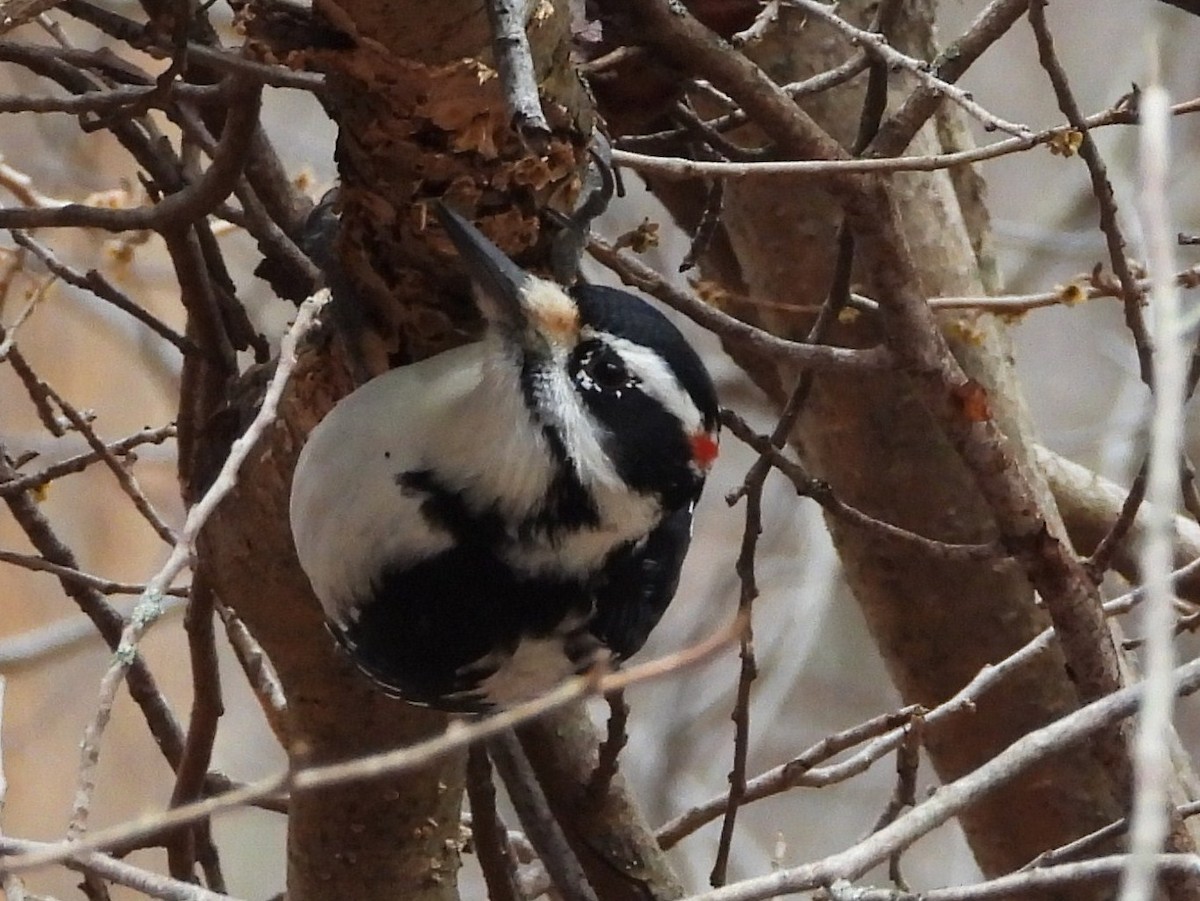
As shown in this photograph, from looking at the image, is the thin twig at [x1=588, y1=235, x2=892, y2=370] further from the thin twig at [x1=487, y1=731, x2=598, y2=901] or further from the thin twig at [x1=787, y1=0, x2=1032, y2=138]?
the thin twig at [x1=487, y1=731, x2=598, y2=901]

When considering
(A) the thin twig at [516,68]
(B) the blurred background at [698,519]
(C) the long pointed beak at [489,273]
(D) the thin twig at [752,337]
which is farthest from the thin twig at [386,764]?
(B) the blurred background at [698,519]

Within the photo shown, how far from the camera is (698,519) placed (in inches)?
160

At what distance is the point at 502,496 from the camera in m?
1.05

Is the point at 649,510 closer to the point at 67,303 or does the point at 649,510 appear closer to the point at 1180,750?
the point at 1180,750

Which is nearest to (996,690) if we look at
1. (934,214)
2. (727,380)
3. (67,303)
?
(934,214)

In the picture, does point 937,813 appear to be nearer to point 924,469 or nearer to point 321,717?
point 321,717

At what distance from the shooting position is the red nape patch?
3.43 feet

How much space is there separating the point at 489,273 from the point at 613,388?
0.13 m

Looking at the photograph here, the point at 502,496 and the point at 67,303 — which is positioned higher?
the point at 67,303

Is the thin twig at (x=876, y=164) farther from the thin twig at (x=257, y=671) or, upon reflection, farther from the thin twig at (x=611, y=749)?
the thin twig at (x=257, y=671)

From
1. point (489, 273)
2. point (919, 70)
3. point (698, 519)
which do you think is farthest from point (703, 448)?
point (698, 519)

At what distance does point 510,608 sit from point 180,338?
0.38 metres

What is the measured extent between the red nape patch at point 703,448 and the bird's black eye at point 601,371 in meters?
0.06

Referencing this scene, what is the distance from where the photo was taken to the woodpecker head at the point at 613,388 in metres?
1.03
